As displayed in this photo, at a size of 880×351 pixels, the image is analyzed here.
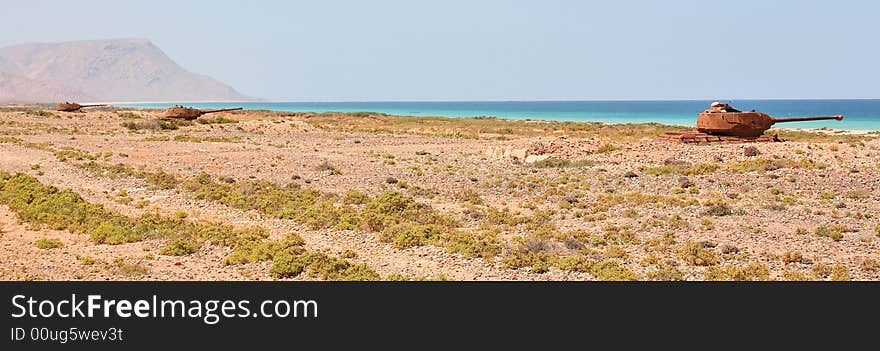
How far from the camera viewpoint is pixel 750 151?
30.8 metres

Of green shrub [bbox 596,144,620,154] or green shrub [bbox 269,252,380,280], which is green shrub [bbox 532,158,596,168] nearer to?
green shrub [bbox 596,144,620,154]

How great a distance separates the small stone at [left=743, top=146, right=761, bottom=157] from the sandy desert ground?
10 centimetres

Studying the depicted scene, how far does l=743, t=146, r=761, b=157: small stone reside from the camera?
101ft

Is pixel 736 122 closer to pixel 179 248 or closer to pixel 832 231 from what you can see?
pixel 832 231

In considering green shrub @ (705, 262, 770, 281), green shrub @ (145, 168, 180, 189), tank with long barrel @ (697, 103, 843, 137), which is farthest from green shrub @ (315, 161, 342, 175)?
green shrub @ (705, 262, 770, 281)

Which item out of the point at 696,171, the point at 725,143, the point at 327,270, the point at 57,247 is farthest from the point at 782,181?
the point at 57,247

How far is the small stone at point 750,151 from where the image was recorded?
3064cm

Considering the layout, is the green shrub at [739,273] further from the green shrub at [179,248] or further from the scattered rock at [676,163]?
the scattered rock at [676,163]

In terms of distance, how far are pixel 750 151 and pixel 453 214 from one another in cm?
1544

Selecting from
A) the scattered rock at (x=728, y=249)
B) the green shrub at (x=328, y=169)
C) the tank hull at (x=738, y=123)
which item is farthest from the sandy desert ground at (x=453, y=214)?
the tank hull at (x=738, y=123)

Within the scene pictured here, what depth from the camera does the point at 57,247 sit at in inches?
647

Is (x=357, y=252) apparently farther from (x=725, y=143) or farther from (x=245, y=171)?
(x=725, y=143)

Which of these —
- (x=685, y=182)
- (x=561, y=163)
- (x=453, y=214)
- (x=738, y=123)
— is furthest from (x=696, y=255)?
(x=738, y=123)

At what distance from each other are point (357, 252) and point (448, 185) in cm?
1105
